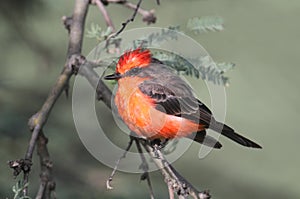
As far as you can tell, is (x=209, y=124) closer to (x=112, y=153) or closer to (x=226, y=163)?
(x=112, y=153)

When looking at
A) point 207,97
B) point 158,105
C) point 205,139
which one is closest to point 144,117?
point 158,105

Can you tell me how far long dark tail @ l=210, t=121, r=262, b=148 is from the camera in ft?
8.25

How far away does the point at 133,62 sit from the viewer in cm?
250

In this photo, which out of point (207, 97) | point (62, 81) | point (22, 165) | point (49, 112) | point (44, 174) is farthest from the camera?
point (207, 97)

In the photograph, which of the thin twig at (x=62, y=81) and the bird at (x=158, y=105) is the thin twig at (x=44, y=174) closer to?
the thin twig at (x=62, y=81)

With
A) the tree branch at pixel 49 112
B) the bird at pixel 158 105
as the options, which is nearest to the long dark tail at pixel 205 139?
the bird at pixel 158 105

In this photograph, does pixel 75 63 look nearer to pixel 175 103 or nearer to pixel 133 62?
pixel 133 62

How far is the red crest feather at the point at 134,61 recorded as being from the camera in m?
2.51

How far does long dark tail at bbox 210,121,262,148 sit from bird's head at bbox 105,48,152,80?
0.28m

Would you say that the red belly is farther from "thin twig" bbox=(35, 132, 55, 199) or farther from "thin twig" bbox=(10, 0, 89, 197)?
"thin twig" bbox=(35, 132, 55, 199)

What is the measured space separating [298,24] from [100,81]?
407 centimetres

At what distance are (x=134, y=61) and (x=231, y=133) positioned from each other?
37 cm

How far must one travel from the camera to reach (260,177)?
5871mm

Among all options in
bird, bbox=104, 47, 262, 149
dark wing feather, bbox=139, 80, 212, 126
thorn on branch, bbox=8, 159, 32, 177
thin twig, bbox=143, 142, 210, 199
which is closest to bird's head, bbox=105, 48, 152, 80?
bird, bbox=104, 47, 262, 149
